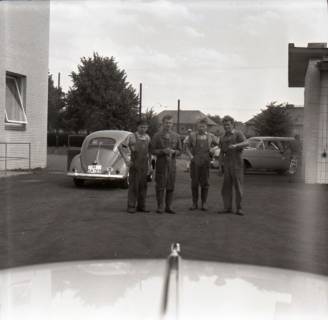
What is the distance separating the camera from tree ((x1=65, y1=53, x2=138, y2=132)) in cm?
1076

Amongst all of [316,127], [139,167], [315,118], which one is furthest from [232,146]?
[315,118]

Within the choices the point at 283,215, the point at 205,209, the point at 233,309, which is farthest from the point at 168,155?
the point at 233,309

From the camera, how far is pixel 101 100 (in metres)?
11.2

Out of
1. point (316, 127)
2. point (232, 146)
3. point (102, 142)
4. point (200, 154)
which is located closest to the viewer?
point (232, 146)

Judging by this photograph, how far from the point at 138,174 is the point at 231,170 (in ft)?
4.63

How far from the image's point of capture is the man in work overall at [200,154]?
29.5 ft

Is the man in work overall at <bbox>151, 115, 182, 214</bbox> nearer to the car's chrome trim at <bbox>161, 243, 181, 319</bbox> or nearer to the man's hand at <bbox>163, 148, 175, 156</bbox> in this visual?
the man's hand at <bbox>163, 148, 175, 156</bbox>

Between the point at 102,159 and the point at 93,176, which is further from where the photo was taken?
the point at 102,159

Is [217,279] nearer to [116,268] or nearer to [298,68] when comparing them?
[116,268]

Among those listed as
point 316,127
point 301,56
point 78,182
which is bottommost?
point 78,182

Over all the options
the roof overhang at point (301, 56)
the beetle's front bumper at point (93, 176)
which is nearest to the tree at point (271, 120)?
the roof overhang at point (301, 56)

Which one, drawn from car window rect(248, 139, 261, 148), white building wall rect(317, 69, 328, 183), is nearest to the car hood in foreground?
white building wall rect(317, 69, 328, 183)

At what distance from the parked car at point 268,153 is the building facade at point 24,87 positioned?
264 inches

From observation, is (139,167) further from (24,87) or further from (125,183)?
(24,87)
